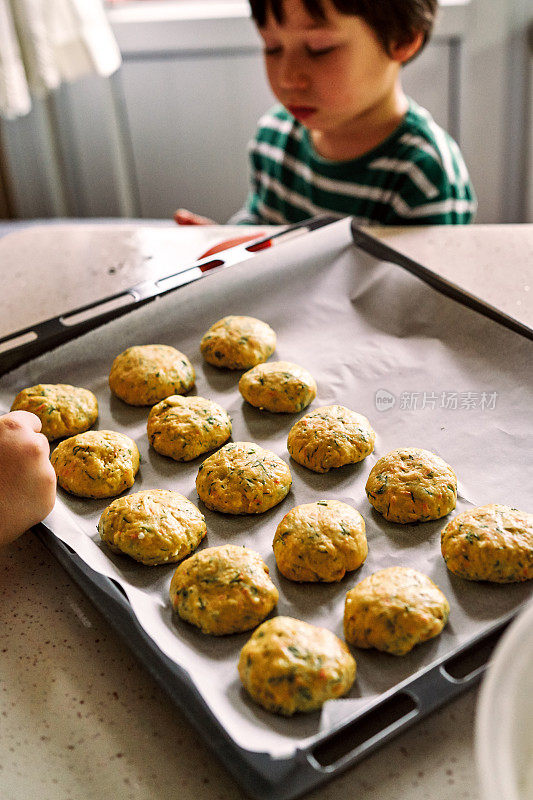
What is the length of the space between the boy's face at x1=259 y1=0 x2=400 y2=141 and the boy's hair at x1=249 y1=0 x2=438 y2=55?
0.04 ft

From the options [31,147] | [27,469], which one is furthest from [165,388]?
[31,147]

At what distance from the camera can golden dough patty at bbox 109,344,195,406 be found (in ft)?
3.66

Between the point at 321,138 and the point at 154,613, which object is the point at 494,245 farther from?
the point at 154,613

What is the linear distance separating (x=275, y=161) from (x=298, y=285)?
703mm

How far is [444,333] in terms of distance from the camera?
3.83ft

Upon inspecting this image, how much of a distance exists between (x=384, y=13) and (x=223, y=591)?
1.24 m

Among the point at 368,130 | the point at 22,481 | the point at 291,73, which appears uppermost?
the point at 291,73

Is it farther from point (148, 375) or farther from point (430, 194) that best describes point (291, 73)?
point (148, 375)

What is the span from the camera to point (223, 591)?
0.75 metres

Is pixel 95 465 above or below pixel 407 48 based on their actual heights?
below

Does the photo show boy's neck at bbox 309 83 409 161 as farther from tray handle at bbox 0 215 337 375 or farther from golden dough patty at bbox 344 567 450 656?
golden dough patty at bbox 344 567 450 656

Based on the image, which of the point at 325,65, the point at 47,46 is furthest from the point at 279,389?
the point at 47,46

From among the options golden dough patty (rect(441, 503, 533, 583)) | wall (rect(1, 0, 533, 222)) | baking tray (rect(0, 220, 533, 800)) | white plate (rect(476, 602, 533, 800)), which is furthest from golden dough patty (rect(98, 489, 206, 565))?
wall (rect(1, 0, 533, 222))

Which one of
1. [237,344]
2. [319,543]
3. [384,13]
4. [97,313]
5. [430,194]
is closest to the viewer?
[319,543]
